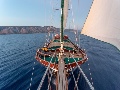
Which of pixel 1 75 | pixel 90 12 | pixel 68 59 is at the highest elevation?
pixel 90 12

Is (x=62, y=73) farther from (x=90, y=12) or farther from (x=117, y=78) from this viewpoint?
(x=117, y=78)


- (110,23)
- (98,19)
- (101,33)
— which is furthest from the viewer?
(98,19)

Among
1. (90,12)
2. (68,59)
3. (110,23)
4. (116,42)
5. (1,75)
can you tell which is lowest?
(1,75)

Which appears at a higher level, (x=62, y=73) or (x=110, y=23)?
(x=110, y=23)

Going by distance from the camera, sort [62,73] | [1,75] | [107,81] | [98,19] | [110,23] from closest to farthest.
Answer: [110,23], [98,19], [62,73], [107,81], [1,75]

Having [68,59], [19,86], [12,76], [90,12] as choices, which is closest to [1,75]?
[12,76]

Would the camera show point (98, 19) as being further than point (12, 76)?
No

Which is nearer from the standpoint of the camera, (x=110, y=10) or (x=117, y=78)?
(x=110, y=10)

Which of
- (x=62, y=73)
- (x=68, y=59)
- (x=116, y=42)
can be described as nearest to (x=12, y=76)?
(x=68, y=59)

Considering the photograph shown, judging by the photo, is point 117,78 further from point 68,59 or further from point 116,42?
point 116,42
